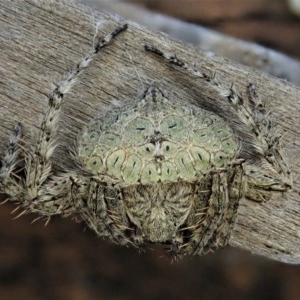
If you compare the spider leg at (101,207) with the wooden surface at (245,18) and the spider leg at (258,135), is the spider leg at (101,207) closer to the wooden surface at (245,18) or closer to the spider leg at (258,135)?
the spider leg at (258,135)

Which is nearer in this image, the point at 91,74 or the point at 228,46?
the point at 91,74

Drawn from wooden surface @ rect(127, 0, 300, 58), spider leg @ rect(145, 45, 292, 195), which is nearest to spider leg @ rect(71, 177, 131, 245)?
spider leg @ rect(145, 45, 292, 195)

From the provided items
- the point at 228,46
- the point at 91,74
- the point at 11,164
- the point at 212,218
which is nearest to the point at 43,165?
the point at 11,164

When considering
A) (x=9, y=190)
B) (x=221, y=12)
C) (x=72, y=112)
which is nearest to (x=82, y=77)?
(x=72, y=112)

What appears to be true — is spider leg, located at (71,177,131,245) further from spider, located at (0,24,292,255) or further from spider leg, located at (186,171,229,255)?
spider leg, located at (186,171,229,255)

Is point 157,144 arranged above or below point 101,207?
above

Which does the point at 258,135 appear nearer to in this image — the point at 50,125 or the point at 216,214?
the point at 216,214

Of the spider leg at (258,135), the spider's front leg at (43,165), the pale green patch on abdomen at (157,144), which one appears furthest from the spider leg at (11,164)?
the spider leg at (258,135)
